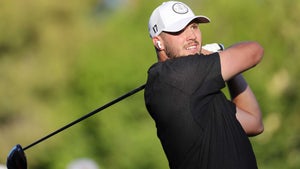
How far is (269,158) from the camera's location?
20.9 meters

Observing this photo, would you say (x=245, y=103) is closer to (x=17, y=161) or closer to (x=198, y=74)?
(x=198, y=74)

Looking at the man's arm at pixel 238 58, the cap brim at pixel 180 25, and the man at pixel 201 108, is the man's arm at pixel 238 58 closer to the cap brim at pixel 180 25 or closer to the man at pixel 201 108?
the man at pixel 201 108

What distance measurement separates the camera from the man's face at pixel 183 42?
5016 millimetres

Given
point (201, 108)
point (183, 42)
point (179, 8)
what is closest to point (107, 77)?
point (179, 8)

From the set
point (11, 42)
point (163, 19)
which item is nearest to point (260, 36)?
point (11, 42)

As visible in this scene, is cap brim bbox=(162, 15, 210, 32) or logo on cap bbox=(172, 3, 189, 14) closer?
cap brim bbox=(162, 15, 210, 32)

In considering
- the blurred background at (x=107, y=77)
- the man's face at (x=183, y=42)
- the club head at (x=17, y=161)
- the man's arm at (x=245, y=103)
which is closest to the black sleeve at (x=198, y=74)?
the man's face at (x=183, y=42)

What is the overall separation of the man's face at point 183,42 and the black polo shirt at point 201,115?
13 centimetres

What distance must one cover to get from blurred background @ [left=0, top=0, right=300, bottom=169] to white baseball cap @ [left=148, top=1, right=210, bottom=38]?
15672mm

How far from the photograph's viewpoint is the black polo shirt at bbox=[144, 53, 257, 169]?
15.8 ft

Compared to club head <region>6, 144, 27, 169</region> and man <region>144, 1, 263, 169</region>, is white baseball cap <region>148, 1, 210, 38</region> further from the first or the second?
club head <region>6, 144, 27, 169</region>

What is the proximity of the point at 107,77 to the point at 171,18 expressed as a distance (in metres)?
18.7

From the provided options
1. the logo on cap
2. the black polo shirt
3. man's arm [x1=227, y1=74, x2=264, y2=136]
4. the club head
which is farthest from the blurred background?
the black polo shirt

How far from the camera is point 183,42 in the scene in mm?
5043
